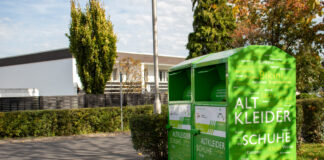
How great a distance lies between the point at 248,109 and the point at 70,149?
7141 millimetres

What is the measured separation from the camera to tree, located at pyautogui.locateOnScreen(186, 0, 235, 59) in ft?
80.9

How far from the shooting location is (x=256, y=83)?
16.6 feet

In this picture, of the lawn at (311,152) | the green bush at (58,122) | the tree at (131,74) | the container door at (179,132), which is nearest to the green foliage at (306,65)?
the lawn at (311,152)

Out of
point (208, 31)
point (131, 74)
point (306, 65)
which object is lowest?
point (306, 65)

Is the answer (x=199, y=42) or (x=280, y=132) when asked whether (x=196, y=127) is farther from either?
(x=199, y=42)

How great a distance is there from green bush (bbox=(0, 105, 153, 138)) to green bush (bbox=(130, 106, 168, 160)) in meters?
7.40

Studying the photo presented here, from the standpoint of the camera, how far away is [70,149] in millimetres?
10453

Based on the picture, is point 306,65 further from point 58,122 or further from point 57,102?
point 57,102

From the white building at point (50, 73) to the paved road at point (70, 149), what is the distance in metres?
15.3

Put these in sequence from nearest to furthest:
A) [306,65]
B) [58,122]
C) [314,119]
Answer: [314,119] < [306,65] < [58,122]

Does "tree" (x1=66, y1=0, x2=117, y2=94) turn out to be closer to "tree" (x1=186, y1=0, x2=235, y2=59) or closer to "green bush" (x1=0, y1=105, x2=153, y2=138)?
"green bush" (x1=0, y1=105, x2=153, y2=138)

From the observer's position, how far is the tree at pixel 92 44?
667 inches

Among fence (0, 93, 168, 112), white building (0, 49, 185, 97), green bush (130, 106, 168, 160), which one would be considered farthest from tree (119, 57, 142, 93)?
green bush (130, 106, 168, 160)

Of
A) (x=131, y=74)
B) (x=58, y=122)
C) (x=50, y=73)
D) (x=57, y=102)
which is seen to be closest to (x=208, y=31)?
(x=131, y=74)
